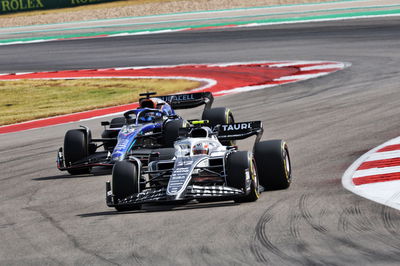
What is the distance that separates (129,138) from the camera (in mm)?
13328

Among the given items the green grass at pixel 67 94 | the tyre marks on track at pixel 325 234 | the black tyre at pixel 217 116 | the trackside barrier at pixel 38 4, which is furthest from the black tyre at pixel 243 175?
the trackside barrier at pixel 38 4

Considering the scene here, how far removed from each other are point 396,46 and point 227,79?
683cm

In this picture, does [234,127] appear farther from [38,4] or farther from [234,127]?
[38,4]

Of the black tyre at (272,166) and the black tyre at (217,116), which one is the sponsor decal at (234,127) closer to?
the black tyre at (272,166)

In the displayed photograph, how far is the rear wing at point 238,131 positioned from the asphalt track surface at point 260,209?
3.02 ft

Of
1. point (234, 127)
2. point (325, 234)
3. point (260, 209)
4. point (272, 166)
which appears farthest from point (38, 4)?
point (325, 234)

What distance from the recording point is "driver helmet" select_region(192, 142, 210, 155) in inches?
419

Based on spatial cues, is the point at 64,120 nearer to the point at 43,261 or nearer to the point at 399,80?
the point at 399,80

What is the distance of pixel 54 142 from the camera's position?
16703 millimetres

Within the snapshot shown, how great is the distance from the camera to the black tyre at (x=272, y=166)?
10.6 metres

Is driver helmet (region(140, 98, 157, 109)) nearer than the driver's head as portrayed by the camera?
No

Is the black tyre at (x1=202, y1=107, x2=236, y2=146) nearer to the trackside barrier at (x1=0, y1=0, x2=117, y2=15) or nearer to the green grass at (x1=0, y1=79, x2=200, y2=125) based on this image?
the green grass at (x1=0, y1=79, x2=200, y2=125)

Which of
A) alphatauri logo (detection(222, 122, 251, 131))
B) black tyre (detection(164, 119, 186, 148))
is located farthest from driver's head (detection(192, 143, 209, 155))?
black tyre (detection(164, 119, 186, 148))

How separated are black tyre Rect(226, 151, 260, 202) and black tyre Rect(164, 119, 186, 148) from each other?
11.2ft
